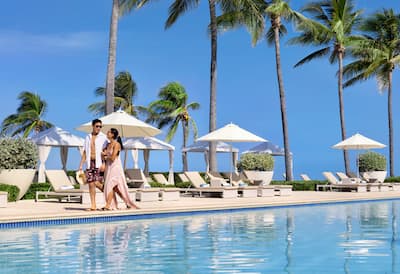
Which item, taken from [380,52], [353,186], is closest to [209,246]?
[353,186]

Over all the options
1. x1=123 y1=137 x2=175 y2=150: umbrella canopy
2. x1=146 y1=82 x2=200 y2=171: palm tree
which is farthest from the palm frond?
x1=123 y1=137 x2=175 y2=150: umbrella canopy

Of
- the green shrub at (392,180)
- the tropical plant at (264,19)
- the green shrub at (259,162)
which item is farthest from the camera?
the green shrub at (392,180)

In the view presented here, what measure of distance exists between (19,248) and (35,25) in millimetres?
27956

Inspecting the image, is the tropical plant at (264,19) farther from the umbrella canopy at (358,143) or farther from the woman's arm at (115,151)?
the woman's arm at (115,151)

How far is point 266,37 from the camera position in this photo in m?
31.2

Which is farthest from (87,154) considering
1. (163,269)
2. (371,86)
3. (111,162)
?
(371,86)

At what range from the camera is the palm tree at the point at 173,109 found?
41.7 meters

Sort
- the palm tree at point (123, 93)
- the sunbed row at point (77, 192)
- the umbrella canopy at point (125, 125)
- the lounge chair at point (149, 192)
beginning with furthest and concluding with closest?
the palm tree at point (123, 93) < the umbrella canopy at point (125, 125) < the lounge chair at point (149, 192) < the sunbed row at point (77, 192)

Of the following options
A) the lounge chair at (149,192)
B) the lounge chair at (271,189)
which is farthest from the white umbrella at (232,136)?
the lounge chair at (149,192)

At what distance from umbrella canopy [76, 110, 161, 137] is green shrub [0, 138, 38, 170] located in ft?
6.91

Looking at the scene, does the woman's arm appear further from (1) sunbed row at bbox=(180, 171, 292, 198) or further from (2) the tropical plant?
(2) the tropical plant

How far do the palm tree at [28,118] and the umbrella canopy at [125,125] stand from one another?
28857 mm

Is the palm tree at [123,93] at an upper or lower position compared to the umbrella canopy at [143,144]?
upper

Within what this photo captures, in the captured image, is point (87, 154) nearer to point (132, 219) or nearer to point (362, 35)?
point (132, 219)
